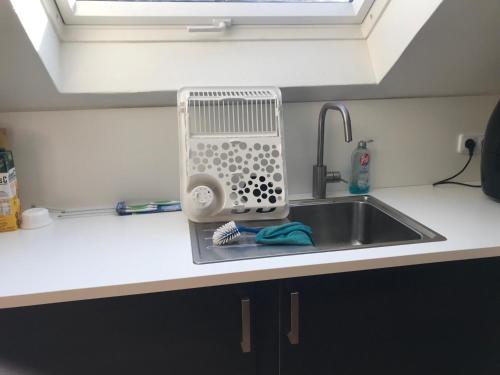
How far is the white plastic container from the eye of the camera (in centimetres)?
124

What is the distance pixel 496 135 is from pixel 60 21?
144 cm

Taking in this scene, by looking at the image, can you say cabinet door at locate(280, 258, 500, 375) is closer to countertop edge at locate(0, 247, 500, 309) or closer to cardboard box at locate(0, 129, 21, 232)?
countertop edge at locate(0, 247, 500, 309)

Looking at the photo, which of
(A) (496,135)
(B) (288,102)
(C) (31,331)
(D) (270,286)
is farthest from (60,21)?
(A) (496,135)

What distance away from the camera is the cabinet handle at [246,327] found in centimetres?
95

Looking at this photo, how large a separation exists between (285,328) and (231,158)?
53 cm

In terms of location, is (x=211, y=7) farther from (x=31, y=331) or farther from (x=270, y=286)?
(x=31, y=331)

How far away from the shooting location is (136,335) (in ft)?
3.09

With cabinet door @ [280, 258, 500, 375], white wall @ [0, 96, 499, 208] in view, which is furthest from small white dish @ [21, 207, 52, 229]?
cabinet door @ [280, 258, 500, 375]

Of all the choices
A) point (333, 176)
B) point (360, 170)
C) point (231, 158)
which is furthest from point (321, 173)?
point (231, 158)

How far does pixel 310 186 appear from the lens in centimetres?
153

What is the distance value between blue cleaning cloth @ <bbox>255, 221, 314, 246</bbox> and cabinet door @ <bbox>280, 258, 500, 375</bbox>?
0.43 ft

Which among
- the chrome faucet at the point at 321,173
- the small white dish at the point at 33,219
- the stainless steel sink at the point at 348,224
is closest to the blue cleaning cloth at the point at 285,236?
the stainless steel sink at the point at 348,224

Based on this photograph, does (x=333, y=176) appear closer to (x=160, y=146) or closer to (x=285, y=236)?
(x=285, y=236)

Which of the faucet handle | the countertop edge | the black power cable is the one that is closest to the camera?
the countertop edge
